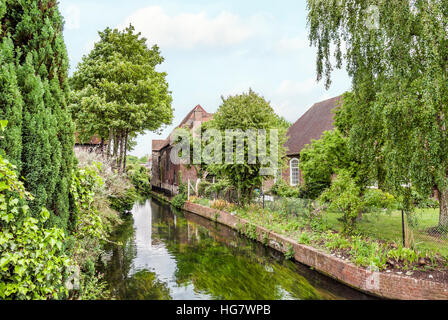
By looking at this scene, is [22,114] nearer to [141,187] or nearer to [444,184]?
[444,184]

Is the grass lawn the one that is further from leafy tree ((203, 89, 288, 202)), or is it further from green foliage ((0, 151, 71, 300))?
green foliage ((0, 151, 71, 300))

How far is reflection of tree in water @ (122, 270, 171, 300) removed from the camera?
6.62 metres

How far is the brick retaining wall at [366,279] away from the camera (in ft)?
19.1

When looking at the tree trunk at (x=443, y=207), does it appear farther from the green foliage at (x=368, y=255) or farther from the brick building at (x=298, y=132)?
the brick building at (x=298, y=132)

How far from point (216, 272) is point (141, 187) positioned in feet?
119

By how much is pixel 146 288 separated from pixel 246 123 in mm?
9610

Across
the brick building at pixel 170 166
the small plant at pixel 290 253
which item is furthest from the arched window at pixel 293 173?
the small plant at pixel 290 253

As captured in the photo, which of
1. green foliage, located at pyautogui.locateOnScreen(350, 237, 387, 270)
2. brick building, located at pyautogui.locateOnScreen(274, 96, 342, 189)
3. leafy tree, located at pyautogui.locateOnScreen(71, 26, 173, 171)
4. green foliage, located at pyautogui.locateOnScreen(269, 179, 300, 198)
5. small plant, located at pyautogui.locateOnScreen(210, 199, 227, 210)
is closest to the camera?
green foliage, located at pyautogui.locateOnScreen(350, 237, 387, 270)

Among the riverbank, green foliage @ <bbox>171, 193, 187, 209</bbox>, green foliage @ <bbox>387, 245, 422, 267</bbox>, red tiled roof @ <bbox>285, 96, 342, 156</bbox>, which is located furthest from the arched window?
green foliage @ <bbox>387, 245, 422, 267</bbox>

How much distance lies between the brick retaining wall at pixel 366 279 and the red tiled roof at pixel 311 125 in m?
15.4

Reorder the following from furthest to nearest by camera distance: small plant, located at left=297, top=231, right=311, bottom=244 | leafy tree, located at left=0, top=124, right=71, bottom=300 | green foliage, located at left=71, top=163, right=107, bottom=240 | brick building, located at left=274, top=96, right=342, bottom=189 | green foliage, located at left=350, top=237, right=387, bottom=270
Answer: brick building, located at left=274, top=96, right=342, bottom=189 < small plant, located at left=297, top=231, right=311, bottom=244 < green foliage, located at left=350, top=237, right=387, bottom=270 < green foliage, located at left=71, top=163, right=107, bottom=240 < leafy tree, located at left=0, top=124, right=71, bottom=300

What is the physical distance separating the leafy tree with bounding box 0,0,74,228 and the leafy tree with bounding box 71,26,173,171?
12.8 meters

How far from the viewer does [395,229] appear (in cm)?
902

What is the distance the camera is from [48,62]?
199 inches
